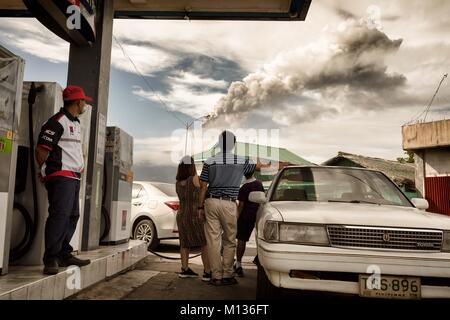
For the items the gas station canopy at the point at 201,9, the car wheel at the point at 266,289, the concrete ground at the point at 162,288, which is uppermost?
the gas station canopy at the point at 201,9

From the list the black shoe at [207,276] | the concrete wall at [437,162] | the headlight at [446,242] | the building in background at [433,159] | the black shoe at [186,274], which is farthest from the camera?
the concrete wall at [437,162]

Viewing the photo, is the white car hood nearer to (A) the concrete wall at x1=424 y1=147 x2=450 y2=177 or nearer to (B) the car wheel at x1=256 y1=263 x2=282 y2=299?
(B) the car wheel at x1=256 y1=263 x2=282 y2=299

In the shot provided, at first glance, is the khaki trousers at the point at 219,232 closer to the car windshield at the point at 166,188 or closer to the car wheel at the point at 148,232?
the car wheel at the point at 148,232

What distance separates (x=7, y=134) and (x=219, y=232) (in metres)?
2.76

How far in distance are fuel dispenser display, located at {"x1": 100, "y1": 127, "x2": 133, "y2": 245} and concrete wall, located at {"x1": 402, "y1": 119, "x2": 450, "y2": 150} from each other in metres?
14.5

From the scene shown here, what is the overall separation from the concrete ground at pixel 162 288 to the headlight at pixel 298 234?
1486 mm

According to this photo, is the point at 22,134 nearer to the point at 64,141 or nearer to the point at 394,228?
the point at 64,141

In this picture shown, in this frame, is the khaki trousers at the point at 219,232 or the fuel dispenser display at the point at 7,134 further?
the khaki trousers at the point at 219,232

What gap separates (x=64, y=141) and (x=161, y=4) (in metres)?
5.33

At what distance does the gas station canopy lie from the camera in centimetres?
834

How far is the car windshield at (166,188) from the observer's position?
8820 mm

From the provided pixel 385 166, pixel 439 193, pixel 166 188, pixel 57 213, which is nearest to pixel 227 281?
pixel 57 213

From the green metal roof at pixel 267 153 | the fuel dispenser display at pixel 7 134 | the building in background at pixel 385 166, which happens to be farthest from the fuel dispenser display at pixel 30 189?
the green metal roof at pixel 267 153
